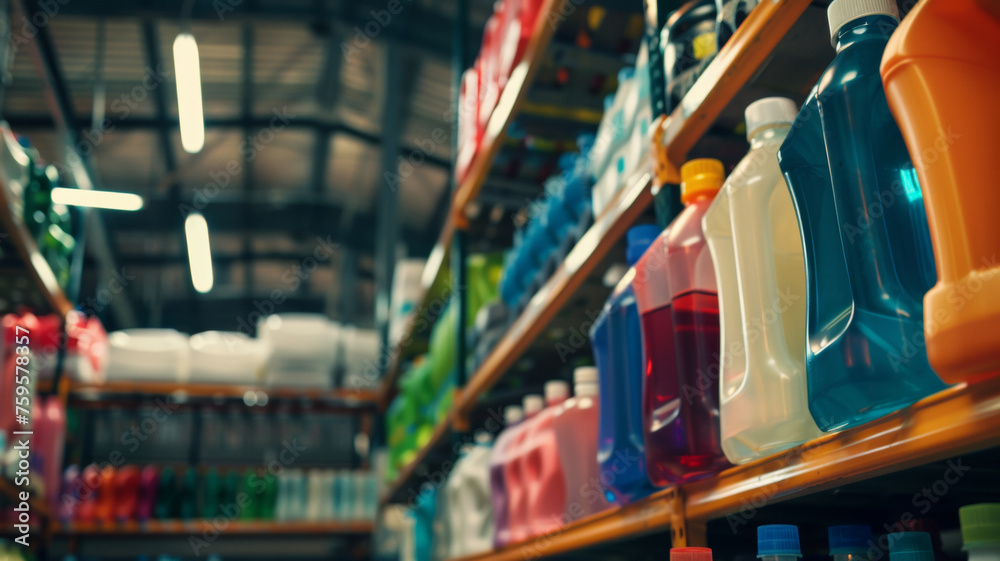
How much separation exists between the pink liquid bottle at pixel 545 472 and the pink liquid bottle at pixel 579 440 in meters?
0.02

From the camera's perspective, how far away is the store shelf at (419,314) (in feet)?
10.7

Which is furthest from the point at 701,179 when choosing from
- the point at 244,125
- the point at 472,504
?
the point at 244,125

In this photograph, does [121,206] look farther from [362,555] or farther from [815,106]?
[815,106]

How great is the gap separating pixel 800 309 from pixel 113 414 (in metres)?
5.47

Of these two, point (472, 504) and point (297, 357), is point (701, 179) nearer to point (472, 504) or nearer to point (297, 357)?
point (472, 504)

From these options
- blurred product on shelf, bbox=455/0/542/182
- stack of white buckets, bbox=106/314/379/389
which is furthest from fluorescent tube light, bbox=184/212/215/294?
blurred product on shelf, bbox=455/0/542/182

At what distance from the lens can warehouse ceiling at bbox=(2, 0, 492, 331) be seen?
7.06 metres

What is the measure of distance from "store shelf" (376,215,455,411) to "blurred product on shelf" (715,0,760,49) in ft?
6.13

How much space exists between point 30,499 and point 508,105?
2.76 metres

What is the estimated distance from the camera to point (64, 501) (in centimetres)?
488

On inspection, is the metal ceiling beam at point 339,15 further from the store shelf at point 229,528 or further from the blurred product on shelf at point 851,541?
the blurred product on shelf at point 851,541

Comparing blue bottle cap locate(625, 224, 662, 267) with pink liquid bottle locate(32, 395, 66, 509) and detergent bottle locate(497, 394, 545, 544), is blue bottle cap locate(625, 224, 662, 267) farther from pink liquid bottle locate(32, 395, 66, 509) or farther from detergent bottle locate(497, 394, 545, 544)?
pink liquid bottle locate(32, 395, 66, 509)

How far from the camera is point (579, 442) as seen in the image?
178 cm

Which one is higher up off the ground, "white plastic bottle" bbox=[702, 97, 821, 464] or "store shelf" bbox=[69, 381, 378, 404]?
"store shelf" bbox=[69, 381, 378, 404]
